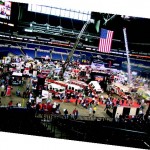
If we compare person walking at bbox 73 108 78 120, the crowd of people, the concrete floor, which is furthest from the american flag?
person walking at bbox 73 108 78 120

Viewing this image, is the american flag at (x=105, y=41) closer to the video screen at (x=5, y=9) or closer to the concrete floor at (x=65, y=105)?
the concrete floor at (x=65, y=105)

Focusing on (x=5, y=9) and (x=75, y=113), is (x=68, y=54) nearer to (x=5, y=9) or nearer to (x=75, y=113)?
(x=75, y=113)

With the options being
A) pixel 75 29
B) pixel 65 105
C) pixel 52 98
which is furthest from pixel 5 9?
pixel 65 105

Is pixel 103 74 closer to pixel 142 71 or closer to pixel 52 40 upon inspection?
pixel 142 71

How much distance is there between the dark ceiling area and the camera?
8297 mm

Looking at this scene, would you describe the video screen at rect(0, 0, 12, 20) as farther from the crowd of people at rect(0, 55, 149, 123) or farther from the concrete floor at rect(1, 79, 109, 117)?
the concrete floor at rect(1, 79, 109, 117)

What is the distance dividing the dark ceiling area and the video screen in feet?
0.45

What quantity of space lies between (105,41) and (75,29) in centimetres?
95

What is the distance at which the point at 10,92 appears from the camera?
8359 mm

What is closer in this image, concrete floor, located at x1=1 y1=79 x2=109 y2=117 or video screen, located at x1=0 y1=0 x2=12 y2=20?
video screen, located at x1=0 y1=0 x2=12 y2=20

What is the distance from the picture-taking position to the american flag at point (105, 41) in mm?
8492

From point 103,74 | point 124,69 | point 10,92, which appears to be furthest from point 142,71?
point 10,92

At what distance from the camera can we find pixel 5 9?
8219mm

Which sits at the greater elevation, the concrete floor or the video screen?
the video screen
